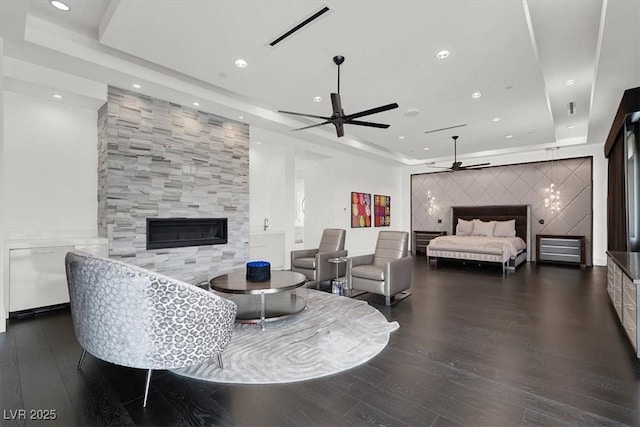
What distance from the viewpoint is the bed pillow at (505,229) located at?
8172 mm

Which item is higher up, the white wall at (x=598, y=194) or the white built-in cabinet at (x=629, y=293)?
the white wall at (x=598, y=194)

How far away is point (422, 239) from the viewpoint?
32.5ft

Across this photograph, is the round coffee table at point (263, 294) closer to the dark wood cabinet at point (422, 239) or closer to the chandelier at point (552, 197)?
the dark wood cabinet at point (422, 239)

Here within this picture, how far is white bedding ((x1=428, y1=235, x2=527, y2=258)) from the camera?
671 cm

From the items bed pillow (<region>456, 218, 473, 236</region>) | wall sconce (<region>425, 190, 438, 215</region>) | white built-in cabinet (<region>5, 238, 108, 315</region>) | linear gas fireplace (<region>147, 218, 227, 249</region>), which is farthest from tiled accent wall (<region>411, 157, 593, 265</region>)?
white built-in cabinet (<region>5, 238, 108, 315</region>)

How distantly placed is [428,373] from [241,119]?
5027 mm

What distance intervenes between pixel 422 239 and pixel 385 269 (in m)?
6.29

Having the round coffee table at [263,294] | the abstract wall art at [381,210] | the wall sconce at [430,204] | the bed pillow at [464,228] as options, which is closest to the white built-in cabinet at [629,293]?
the round coffee table at [263,294]

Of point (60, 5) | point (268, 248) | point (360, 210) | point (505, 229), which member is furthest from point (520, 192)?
point (60, 5)

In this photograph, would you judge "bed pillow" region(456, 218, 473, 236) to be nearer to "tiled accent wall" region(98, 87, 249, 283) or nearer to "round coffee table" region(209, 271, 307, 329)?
"tiled accent wall" region(98, 87, 249, 283)

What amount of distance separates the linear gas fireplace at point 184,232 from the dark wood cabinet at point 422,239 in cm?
670

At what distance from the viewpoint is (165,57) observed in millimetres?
3619

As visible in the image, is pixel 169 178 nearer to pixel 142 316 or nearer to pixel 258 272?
pixel 258 272

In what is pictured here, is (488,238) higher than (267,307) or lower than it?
higher
